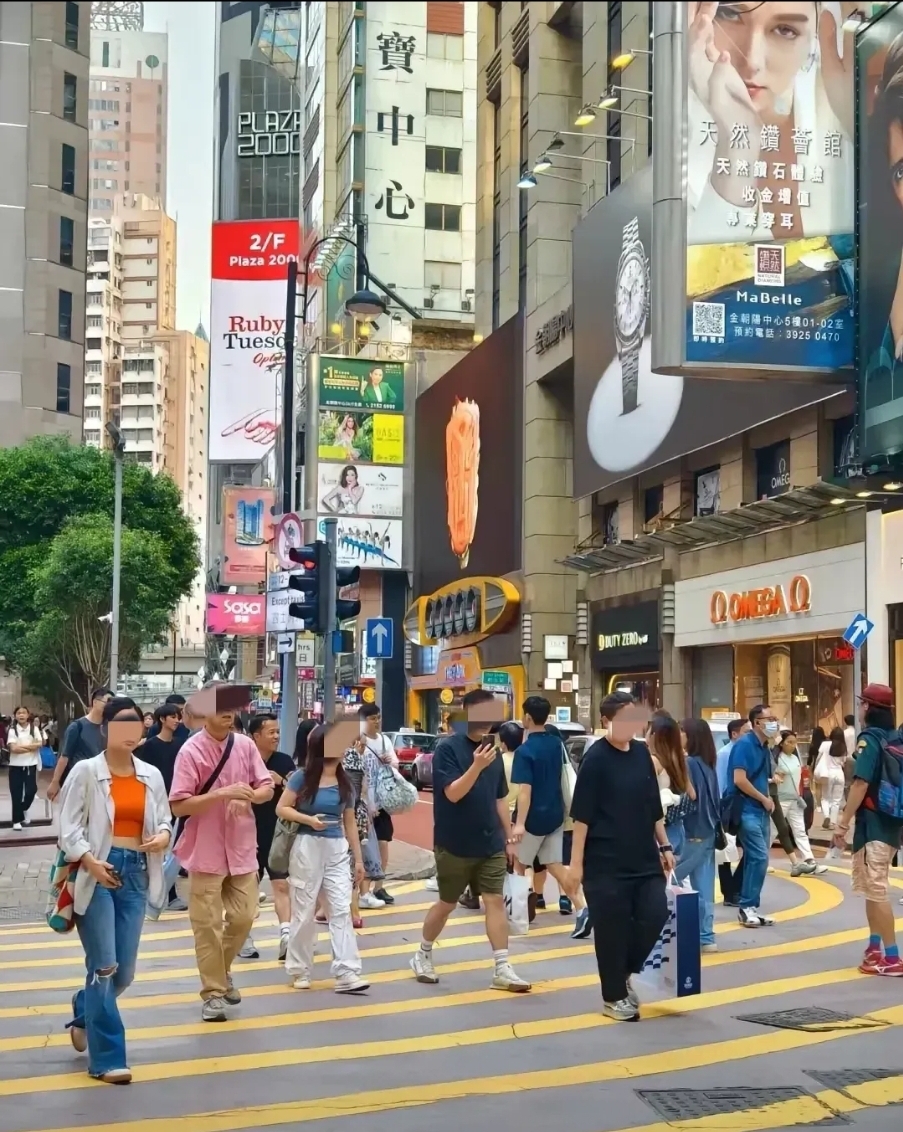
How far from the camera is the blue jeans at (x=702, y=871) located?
1155 cm

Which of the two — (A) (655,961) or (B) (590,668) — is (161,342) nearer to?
(B) (590,668)

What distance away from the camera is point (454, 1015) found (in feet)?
30.7

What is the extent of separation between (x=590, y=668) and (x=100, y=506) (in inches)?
1024

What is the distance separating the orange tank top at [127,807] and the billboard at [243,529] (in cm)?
4357

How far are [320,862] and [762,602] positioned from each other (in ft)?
71.0

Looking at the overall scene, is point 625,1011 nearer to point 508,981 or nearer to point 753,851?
point 508,981

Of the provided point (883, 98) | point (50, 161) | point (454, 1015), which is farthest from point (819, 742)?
point (50, 161)

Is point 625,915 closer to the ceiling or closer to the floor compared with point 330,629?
closer to the floor

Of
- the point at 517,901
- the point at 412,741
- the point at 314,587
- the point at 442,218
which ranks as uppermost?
the point at 442,218

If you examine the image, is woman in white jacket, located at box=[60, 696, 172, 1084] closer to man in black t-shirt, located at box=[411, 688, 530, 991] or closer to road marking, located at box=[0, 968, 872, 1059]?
road marking, located at box=[0, 968, 872, 1059]

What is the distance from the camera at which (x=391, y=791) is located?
14414 millimetres

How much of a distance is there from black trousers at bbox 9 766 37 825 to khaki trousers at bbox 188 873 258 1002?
16.2 m

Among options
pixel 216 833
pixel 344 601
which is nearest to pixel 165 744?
pixel 344 601

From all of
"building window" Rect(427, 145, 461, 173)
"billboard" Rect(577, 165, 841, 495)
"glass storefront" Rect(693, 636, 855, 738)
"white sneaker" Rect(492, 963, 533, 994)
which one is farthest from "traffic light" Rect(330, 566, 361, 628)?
"building window" Rect(427, 145, 461, 173)
